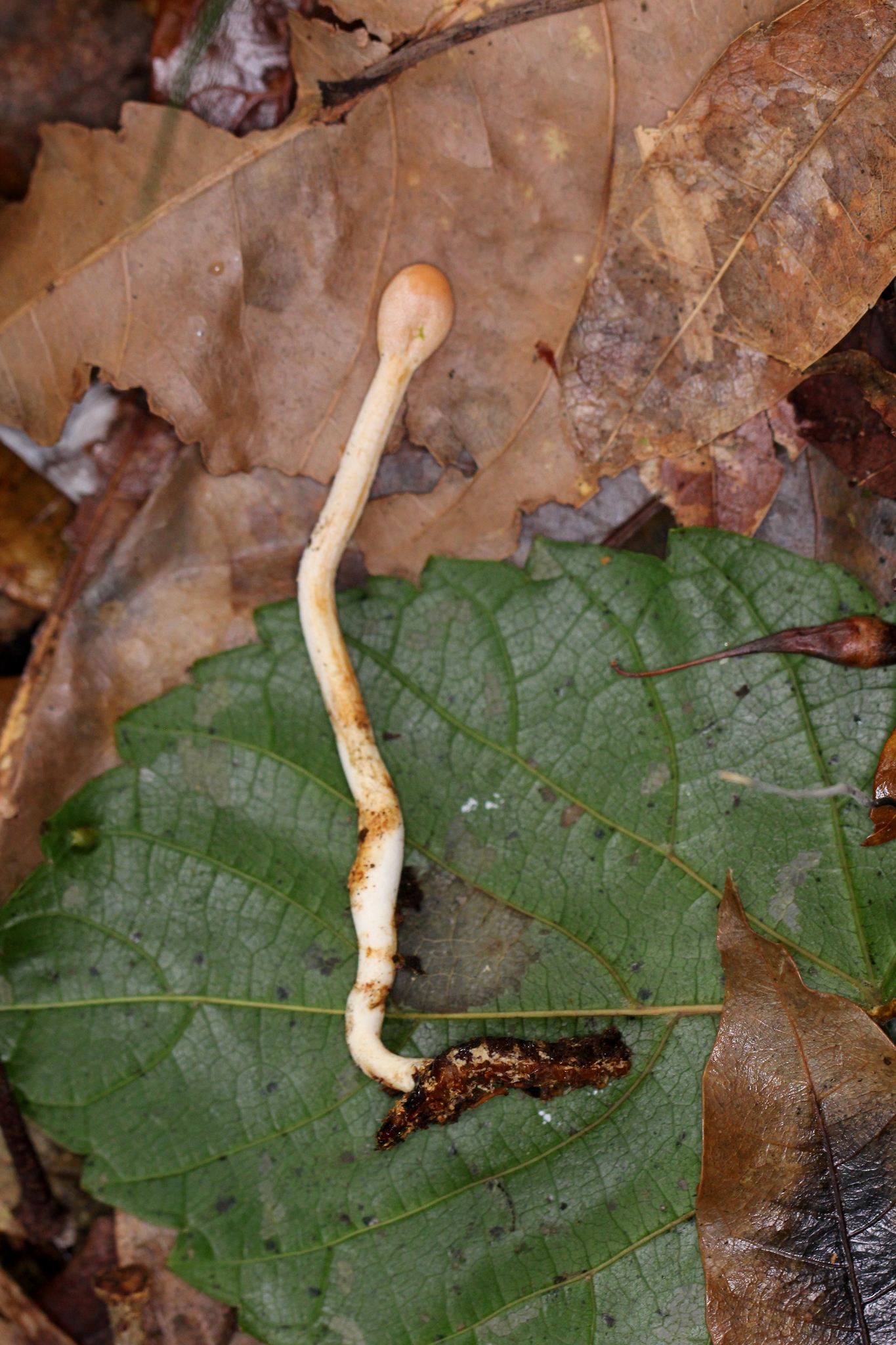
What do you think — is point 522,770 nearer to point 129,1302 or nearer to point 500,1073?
point 500,1073

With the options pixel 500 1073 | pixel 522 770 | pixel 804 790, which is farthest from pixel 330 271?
pixel 500 1073

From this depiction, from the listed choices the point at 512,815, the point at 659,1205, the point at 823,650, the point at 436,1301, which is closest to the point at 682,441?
the point at 823,650

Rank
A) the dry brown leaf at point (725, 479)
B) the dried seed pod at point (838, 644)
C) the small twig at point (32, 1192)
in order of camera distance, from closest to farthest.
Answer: the dried seed pod at point (838, 644) < the dry brown leaf at point (725, 479) < the small twig at point (32, 1192)

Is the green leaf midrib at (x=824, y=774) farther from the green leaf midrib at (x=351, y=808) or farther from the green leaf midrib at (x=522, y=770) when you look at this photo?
the green leaf midrib at (x=351, y=808)

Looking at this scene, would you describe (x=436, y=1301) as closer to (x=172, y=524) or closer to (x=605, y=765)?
Answer: (x=605, y=765)

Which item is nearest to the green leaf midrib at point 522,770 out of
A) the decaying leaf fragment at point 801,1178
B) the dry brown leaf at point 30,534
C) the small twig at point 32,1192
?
the decaying leaf fragment at point 801,1178

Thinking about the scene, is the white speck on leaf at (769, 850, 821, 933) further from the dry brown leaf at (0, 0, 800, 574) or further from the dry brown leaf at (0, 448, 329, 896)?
the dry brown leaf at (0, 448, 329, 896)

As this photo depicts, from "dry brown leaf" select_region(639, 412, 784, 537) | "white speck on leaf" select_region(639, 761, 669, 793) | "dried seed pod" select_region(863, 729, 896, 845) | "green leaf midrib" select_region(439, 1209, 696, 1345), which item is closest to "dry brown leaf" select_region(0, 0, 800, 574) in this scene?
"dry brown leaf" select_region(639, 412, 784, 537)
